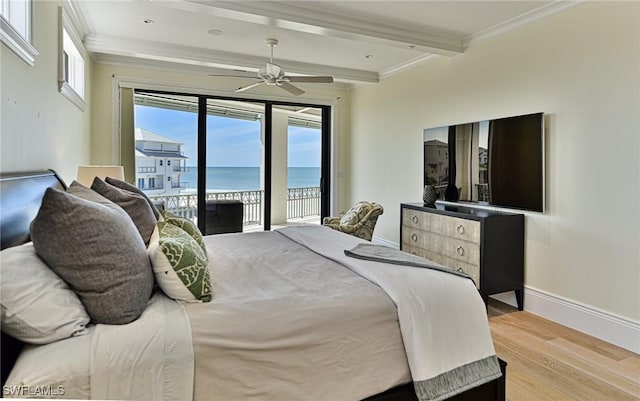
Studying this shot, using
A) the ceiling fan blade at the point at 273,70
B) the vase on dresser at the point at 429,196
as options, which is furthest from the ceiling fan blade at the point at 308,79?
the vase on dresser at the point at 429,196

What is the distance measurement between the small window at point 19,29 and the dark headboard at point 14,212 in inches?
25.9

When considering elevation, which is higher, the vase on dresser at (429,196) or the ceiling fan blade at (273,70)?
the ceiling fan blade at (273,70)

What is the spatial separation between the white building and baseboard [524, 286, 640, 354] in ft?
15.0

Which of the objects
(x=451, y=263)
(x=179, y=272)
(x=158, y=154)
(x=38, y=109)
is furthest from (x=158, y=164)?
(x=179, y=272)

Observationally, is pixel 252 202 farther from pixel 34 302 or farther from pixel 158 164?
pixel 34 302

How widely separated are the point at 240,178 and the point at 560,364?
15.1 ft

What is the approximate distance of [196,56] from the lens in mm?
4645

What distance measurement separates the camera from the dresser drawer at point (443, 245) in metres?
3.45

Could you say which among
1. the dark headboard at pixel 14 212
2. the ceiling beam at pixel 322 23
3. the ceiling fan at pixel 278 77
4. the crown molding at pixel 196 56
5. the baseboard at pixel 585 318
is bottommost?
the baseboard at pixel 585 318

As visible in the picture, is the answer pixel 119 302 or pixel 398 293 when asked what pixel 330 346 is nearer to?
pixel 398 293

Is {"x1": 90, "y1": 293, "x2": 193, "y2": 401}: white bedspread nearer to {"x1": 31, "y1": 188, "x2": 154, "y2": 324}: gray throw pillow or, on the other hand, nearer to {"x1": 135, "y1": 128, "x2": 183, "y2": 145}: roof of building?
{"x1": 31, "y1": 188, "x2": 154, "y2": 324}: gray throw pillow

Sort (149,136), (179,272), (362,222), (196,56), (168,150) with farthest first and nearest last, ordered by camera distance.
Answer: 1. (168,150)
2. (149,136)
3. (196,56)
4. (362,222)
5. (179,272)

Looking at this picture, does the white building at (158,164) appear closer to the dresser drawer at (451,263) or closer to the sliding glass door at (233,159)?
the sliding glass door at (233,159)

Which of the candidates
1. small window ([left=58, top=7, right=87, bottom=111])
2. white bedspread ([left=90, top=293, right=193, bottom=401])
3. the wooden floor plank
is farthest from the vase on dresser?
small window ([left=58, top=7, right=87, bottom=111])
